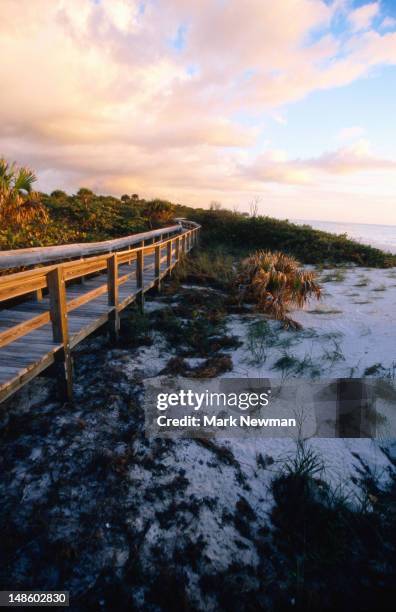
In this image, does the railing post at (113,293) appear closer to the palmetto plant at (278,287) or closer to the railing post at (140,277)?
the railing post at (140,277)

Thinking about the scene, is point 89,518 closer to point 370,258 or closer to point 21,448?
point 21,448

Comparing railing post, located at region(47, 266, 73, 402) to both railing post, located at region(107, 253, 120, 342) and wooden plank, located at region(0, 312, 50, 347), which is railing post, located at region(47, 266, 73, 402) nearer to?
wooden plank, located at region(0, 312, 50, 347)

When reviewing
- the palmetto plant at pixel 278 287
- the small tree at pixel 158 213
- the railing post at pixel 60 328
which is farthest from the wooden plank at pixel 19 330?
the small tree at pixel 158 213

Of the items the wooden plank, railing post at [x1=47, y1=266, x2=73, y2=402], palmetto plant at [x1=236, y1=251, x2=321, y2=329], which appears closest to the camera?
the wooden plank

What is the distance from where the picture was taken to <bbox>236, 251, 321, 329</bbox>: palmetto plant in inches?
277

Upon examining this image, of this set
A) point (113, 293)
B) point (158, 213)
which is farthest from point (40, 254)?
point (158, 213)

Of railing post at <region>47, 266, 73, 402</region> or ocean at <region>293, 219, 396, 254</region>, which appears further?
ocean at <region>293, 219, 396, 254</region>

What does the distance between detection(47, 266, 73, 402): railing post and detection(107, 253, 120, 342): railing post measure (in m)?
1.50

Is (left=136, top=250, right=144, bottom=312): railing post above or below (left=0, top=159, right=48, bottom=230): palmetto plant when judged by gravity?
below

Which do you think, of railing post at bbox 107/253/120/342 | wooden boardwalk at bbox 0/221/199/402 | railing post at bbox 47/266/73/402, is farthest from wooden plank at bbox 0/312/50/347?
railing post at bbox 107/253/120/342

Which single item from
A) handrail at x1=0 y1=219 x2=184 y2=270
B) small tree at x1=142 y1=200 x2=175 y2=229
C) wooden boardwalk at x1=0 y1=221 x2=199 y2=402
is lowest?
wooden boardwalk at x1=0 y1=221 x2=199 y2=402

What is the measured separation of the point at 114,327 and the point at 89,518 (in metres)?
3.22

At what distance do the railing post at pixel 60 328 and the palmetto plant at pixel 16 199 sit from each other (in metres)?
6.23

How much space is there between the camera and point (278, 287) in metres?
7.30
